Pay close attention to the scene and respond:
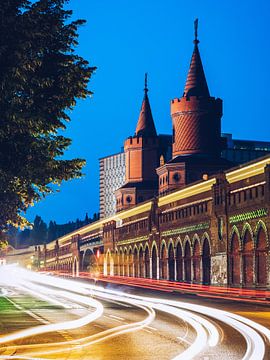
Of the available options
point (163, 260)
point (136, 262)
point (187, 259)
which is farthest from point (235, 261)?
point (136, 262)

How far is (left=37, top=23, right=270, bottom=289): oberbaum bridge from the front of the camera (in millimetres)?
48719

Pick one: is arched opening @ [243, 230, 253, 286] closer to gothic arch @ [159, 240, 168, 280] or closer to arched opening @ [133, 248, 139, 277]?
gothic arch @ [159, 240, 168, 280]

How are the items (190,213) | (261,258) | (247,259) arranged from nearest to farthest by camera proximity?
(261,258) → (247,259) → (190,213)

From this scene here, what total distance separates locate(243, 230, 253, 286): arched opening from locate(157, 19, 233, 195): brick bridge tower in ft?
108

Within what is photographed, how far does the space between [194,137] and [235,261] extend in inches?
1332

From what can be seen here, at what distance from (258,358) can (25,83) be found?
8.44 meters

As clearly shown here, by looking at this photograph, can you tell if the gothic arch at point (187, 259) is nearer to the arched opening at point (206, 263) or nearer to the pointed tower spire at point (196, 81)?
the arched opening at point (206, 263)

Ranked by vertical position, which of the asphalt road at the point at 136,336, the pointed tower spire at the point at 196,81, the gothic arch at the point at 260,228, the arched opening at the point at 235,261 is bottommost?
the asphalt road at the point at 136,336

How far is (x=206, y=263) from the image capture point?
5766 centimetres

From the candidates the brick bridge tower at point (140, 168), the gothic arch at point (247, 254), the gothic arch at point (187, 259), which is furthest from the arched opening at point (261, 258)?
the brick bridge tower at point (140, 168)

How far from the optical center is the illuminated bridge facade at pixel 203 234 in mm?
47062

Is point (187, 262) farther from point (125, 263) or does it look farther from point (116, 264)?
point (116, 264)

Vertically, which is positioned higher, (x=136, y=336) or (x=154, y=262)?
(x=154, y=262)

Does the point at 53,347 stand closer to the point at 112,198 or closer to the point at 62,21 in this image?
the point at 62,21
